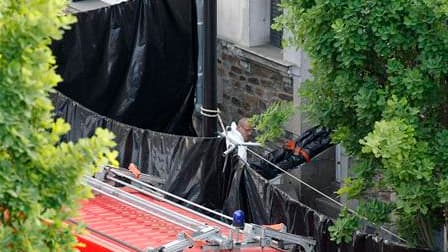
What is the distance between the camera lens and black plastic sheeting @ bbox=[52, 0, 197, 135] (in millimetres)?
14750

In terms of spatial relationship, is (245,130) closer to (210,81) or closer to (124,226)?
(210,81)

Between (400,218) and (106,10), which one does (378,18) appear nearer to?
(400,218)

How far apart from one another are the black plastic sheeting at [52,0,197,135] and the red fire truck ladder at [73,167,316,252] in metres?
4.45

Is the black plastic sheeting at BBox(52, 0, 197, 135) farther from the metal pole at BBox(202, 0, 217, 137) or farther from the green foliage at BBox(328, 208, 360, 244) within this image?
the green foliage at BBox(328, 208, 360, 244)

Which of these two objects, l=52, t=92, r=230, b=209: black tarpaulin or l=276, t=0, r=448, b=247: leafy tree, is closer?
l=276, t=0, r=448, b=247: leafy tree

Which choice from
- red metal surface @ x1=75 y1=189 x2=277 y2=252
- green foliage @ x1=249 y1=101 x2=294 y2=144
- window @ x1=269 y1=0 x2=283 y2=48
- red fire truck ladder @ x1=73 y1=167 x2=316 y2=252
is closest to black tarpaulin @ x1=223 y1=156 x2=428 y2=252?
red fire truck ladder @ x1=73 y1=167 x2=316 y2=252

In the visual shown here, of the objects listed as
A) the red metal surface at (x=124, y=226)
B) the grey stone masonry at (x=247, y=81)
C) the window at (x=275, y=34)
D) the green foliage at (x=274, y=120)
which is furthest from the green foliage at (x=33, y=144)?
the window at (x=275, y=34)

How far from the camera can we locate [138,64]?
15.1 meters

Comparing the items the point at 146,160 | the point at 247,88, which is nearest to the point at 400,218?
the point at 146,160

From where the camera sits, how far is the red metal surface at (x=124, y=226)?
927cm

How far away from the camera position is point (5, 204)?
5648 millimetres

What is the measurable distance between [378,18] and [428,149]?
956 mm

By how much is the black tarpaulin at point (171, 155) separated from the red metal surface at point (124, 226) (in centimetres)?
178

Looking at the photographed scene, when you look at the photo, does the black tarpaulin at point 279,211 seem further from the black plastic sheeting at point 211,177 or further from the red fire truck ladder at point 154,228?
the red fire truck ladder at point 154,228
